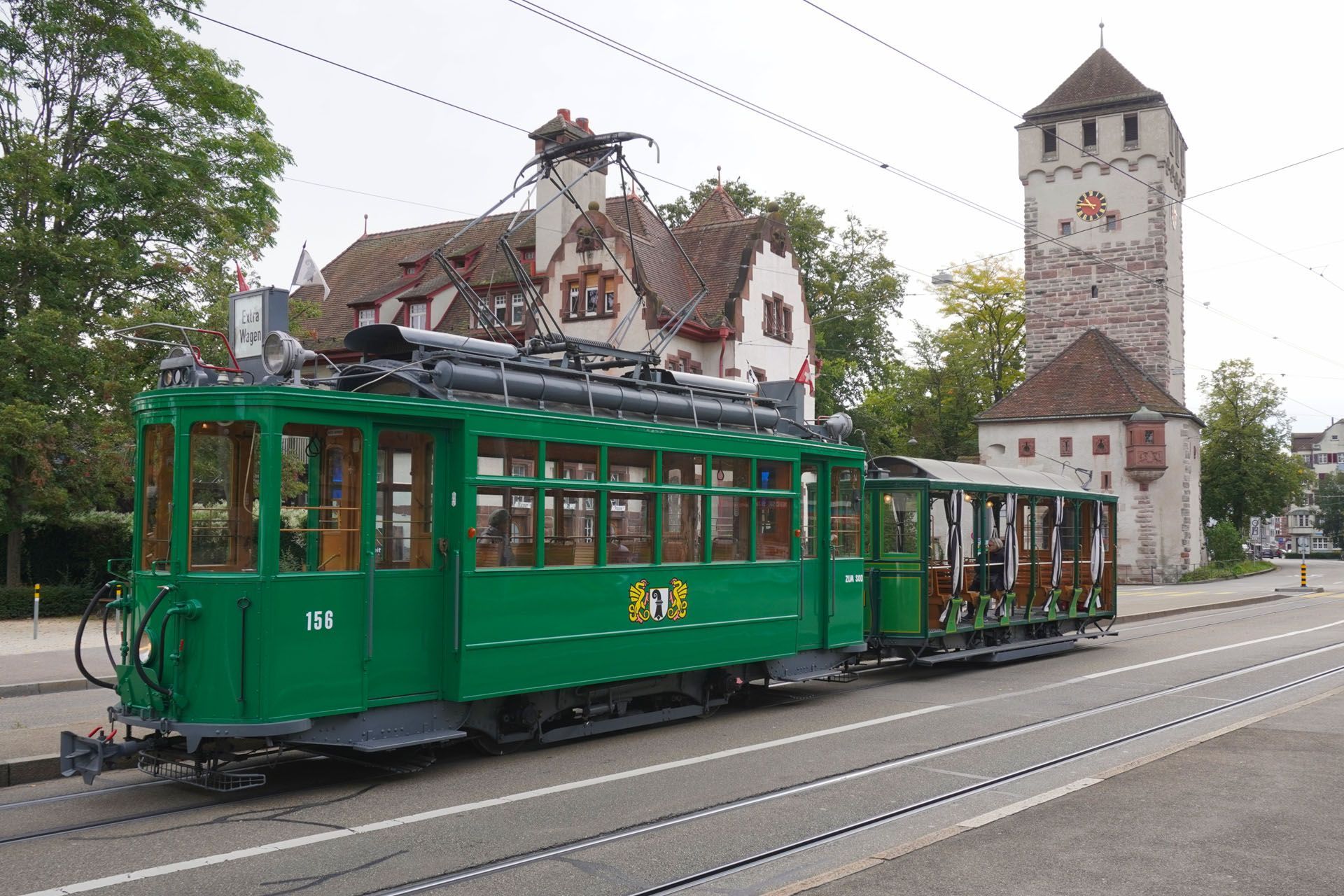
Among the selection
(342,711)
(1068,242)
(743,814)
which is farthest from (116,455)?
(1068,242)

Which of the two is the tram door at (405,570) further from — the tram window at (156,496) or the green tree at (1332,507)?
the green tree at (1332,507)

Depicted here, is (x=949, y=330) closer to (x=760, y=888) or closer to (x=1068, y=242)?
(x=1068, y=242)

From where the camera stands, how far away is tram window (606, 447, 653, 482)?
10172mm

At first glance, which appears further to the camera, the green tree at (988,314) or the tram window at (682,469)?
the green tree at (988,314)

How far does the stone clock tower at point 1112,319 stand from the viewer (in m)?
49.2

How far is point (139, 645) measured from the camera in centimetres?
786

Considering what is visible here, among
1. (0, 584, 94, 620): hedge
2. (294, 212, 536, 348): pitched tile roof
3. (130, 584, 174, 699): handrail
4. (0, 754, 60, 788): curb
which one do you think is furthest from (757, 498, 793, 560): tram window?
(294, 212, 536, 348): pitched tile roof

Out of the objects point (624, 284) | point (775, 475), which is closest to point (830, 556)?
point (775, 475)

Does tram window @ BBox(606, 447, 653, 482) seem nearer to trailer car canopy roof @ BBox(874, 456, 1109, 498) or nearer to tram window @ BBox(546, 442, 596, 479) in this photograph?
tram window @ BBox(546, 442, 596, 479)

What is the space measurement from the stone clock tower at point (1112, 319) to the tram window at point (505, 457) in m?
42.1

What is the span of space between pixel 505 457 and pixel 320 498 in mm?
1466

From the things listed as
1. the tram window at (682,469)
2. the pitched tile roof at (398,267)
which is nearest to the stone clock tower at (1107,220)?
the pitched tile roof at (398,267)

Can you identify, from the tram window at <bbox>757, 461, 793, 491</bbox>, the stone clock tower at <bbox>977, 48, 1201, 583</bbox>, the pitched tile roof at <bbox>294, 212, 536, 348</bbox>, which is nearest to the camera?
the tram window at <bbox>757, 461, 793, 491</bbox>

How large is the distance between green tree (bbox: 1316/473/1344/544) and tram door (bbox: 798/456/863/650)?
11071cm
